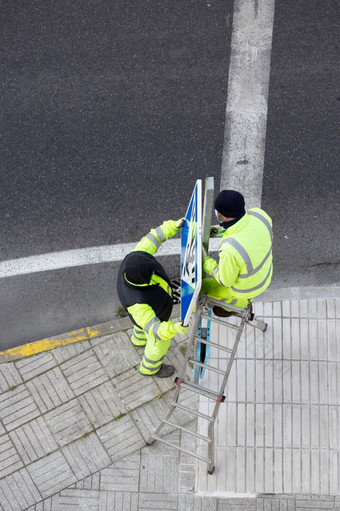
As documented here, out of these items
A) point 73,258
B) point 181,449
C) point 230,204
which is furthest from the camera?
point 73,258

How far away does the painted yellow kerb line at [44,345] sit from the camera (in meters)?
6.40

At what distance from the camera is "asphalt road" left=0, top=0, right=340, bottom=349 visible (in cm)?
678

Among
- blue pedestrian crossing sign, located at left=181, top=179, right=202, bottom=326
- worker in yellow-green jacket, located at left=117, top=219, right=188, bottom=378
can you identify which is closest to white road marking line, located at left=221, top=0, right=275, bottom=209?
worker in yellow-green jacket, located at left=117, top=219, right=188, bottom=378

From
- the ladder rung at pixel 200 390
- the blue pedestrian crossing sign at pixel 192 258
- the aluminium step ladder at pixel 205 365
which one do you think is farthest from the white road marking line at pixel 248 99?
the ladder rung at pixel 200 390

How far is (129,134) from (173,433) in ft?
12.0

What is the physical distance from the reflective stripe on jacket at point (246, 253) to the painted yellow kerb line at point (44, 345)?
2.23 meters

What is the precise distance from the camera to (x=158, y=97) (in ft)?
24.2

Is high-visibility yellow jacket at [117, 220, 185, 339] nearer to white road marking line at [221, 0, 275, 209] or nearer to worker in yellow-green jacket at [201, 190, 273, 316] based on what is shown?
worker in yellow-green jacket at [201, 190, 273, 316]

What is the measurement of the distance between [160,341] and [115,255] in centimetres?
161

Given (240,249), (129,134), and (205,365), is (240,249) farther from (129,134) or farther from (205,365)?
(129,134)

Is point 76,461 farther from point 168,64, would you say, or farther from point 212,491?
point 168,64

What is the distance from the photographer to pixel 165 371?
6.20m

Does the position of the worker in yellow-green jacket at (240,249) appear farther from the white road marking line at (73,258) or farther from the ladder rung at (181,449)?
the white road marking line at (73,258)

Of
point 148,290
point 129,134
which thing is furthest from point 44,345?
point 129,134
